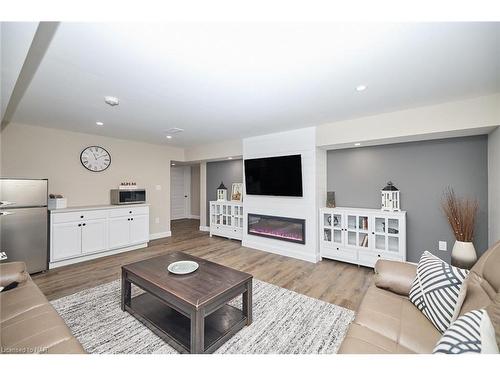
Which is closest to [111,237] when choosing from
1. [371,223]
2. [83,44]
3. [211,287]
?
[211,287]

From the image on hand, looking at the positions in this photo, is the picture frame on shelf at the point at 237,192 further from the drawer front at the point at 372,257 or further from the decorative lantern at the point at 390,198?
the decorative lantern at the point at 390,198

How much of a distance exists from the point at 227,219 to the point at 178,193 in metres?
3.34

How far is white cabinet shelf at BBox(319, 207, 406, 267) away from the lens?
304 cm

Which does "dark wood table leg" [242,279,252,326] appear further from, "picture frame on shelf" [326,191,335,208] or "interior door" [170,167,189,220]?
"interior door" [170,167,189,220]

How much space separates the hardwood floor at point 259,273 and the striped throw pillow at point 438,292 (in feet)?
3.14

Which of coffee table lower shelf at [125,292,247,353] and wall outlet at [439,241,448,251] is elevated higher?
wall outlet at [439,241,448,251]

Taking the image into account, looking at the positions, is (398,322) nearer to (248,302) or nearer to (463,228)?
(248,302)

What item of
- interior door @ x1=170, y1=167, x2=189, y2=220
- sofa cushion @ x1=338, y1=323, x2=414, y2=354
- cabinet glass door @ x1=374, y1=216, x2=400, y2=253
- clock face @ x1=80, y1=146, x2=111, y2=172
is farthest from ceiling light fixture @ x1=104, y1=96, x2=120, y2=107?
interior door @ x1=170, y1=167, x2=189, y2=220

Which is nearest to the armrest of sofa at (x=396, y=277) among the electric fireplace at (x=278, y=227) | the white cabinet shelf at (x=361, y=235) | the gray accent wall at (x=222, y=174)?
the white cabinet shelf at (x=361, y=235)

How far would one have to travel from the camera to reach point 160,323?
1.82 metres

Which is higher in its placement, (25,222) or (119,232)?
(25,222)

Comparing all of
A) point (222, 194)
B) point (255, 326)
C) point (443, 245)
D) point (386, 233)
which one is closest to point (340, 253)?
point (386, 233)

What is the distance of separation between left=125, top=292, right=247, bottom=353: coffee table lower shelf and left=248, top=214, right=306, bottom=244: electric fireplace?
202 centimetres

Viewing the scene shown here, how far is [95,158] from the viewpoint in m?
4.13
